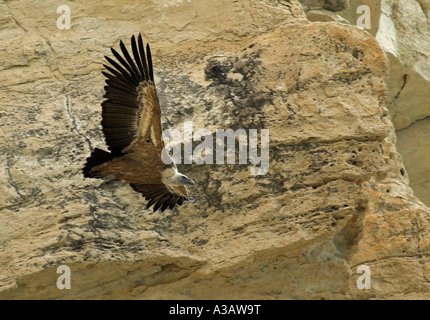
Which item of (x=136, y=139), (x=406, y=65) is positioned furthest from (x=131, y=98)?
(x=406, y=65)

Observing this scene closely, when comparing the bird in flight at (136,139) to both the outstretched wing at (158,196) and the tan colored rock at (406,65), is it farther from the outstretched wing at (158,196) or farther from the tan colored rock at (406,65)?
the tan colored rock at (406,65)

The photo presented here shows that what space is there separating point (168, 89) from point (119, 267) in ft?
6.68

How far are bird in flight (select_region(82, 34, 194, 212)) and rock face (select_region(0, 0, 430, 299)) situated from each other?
26cm

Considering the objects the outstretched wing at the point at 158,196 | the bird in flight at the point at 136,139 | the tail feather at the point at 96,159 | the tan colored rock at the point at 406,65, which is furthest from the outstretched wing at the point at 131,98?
the tan colored rock at the point at 406,65

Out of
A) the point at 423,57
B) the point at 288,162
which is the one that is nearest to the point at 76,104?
the point at 288,162

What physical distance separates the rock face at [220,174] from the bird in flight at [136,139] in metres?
0.26

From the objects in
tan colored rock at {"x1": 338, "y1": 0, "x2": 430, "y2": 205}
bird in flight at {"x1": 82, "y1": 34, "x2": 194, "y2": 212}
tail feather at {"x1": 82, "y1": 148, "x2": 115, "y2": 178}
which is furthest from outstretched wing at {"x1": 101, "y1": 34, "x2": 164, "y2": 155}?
tan colored rock at {"x1": 338, "y1": 0, "x2": 430, "y2": 205}

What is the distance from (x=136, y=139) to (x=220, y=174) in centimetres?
110

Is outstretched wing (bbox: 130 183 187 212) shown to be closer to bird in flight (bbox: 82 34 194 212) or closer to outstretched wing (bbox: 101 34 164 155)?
bird in flight (bbox: 82 34 194 212)

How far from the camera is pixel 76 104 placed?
290 inches

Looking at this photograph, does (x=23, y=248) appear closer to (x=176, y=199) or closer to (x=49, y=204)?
(x=49, y=204)

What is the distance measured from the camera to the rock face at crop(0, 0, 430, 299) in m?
6.75

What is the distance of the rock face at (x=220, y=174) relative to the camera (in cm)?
675

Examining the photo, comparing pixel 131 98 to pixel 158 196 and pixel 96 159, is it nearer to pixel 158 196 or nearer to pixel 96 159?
pixel 96 159
